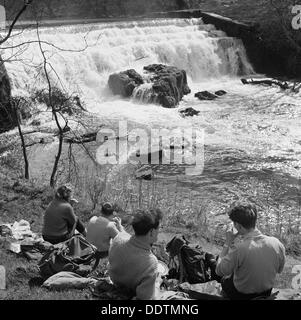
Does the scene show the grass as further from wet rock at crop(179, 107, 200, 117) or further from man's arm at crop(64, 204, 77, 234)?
wet rock at crop(179, 107, 200, 117)

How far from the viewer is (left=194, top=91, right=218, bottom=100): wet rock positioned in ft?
77.5

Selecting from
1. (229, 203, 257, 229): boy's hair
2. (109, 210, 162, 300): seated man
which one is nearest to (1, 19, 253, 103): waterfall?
(109, 210, 162, 300): seated man

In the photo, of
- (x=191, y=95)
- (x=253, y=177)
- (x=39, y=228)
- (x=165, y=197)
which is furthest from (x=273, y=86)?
(x=39, y=228)

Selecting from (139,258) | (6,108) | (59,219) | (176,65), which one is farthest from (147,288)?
(176,65)

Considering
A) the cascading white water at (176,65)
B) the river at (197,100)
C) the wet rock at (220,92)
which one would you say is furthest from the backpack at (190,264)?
the wet rock at (220,92)

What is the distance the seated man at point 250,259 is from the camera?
5012mm

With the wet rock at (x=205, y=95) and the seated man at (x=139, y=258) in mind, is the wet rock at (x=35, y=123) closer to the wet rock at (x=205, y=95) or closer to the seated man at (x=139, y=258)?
the wet rock at (x=205, y=95)

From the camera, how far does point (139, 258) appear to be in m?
5.05

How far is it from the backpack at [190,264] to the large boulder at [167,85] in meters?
16.0

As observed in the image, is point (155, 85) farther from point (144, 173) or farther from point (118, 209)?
point (118, 209)

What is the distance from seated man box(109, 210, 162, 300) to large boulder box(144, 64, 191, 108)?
17.1 meters

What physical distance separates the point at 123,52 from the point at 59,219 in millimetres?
20410

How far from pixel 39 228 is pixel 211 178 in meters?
6.46
